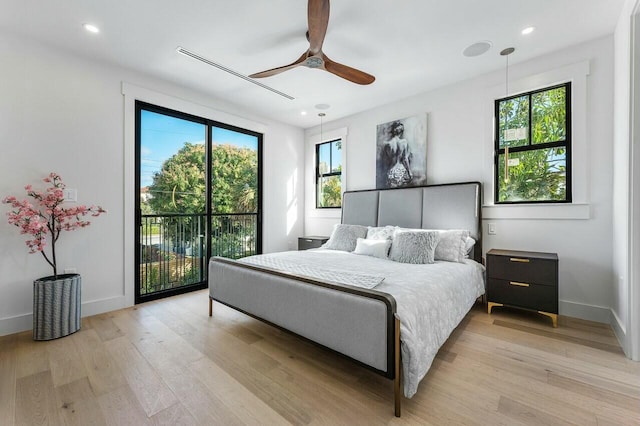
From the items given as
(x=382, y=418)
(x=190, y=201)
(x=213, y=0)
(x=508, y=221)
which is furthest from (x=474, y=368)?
(x=190, y=201)

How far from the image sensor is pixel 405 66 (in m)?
3.21

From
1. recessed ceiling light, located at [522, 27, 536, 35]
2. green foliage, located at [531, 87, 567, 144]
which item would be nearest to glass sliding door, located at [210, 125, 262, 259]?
recessed ceiling light, located at [522, 27, 536, 35]

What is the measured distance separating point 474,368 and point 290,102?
12.9ft

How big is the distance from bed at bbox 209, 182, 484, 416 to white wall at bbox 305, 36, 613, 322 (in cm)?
37

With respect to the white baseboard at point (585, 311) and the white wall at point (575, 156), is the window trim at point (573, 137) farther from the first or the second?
the white baseboard at point (585, 311)

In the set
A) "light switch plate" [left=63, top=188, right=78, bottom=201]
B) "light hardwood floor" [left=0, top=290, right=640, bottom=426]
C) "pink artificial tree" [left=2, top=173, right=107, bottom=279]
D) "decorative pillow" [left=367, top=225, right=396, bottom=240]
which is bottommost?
"light hardwood floor" [left=0, top=290, right=640, bottom=426]

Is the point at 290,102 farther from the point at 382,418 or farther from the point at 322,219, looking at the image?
the point at 382,418

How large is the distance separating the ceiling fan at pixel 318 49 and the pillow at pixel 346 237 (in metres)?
1.90

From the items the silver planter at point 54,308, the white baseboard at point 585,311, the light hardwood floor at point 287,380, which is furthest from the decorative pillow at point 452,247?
the silver planter at point 54,308

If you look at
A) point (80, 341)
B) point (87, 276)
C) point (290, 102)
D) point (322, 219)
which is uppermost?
point (290, 102)

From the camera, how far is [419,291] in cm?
188

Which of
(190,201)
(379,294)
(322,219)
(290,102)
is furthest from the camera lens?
(322,219)

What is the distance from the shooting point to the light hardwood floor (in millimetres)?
1524

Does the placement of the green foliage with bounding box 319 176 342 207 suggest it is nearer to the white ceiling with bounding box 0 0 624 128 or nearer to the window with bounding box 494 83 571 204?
the white ceiling with bounding box 0 0 624 128
